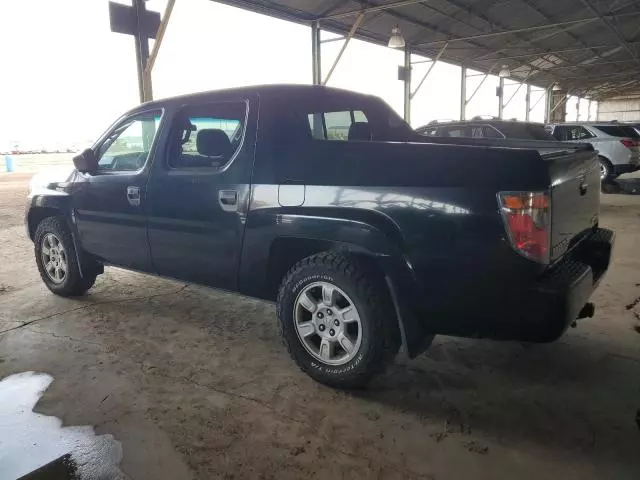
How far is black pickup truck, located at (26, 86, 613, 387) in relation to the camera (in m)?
2.14

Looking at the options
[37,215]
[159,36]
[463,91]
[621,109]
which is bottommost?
[37,215]

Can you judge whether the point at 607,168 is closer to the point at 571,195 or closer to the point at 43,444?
the point at 571,195

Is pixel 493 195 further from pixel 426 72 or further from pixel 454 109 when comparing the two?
pixel 454 109

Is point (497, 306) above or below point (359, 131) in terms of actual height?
below

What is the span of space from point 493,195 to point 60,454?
2.27 metres

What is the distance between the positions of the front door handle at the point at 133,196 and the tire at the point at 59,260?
1.03 meters

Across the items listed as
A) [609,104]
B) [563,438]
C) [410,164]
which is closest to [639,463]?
[563,438]

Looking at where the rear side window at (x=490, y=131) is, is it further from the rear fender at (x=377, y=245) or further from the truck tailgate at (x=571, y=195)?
the rear fender at (x=377, y=245)

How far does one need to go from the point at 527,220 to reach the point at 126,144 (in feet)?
10.3

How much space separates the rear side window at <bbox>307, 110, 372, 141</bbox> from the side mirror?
6.16 feet

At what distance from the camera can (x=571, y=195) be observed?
7.86 feet

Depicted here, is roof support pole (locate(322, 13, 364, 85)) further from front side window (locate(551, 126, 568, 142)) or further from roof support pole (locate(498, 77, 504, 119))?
roof support pole (locate(498, 77, 504, 119))

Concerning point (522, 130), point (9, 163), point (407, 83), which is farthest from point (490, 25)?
→ point (9, 163)

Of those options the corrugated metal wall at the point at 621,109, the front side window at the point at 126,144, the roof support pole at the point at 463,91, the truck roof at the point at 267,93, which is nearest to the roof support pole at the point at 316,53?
the front side window at the point at 126,144
